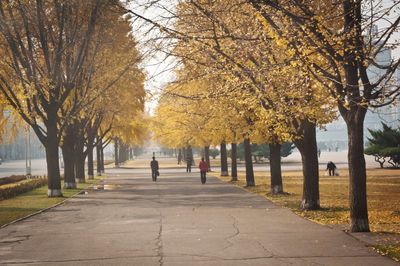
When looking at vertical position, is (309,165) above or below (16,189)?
above

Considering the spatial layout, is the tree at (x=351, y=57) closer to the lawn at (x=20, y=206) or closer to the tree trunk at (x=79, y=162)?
the lawn at (x=20, y=206)

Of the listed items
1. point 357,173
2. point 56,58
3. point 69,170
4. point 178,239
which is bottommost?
point 178,239

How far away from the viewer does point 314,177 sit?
15883mm

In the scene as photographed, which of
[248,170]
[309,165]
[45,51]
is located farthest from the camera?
[248,170]

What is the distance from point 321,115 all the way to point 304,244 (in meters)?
6.06

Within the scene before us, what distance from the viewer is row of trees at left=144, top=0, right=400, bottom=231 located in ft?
34.6

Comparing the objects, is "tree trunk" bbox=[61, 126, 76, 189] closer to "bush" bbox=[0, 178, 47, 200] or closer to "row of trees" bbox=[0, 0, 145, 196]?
"bush" bbox=[0, 178, 47, 200]

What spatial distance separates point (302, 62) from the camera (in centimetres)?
1074

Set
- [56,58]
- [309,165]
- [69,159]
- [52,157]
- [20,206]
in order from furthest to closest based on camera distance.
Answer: [69,159], [52,157], [56,58], [20,206], [309,165]

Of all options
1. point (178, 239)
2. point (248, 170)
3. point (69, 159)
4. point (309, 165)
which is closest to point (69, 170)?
point (69, 159)

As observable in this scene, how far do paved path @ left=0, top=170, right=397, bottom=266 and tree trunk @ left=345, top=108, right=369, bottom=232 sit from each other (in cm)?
64

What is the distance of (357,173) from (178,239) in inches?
163

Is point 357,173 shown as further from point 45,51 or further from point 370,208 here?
point 45,51

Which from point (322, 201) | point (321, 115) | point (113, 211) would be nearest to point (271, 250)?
point (321, 115)
